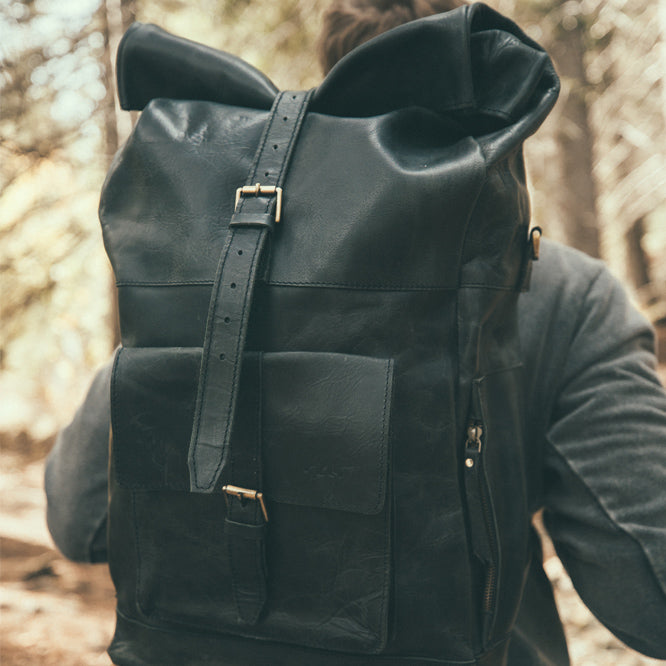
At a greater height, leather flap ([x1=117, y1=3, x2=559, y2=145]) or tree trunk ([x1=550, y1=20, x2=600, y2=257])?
leather flap ([x1=117, y1=3, x2=559, y2=145])

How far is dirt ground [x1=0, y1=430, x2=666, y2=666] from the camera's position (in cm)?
273

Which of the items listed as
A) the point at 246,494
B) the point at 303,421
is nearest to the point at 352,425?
the point at 303,421

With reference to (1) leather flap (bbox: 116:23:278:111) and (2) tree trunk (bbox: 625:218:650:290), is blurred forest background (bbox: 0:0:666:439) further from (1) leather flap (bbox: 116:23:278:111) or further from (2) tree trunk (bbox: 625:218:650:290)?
(2) tree trunk (bbox: 625:218:650:290)

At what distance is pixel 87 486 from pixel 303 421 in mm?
615

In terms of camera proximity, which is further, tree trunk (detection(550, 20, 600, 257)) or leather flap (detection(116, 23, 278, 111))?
tree trunk (detection(550, 20, 600, 257))

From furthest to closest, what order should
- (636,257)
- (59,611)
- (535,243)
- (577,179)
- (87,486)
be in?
1. (636,257)
2. (577,179)
3. (59,611)
4. (87,486)
5. (535,243)

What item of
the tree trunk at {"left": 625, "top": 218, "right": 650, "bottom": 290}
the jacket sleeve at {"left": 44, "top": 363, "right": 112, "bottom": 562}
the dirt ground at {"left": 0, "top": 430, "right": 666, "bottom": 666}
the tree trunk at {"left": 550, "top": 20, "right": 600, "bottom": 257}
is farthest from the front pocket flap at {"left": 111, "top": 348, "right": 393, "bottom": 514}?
the tree trunk at {"left": 625, "top": 218, "right": 650, "bottom": 290}

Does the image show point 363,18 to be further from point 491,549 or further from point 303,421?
point 491,549

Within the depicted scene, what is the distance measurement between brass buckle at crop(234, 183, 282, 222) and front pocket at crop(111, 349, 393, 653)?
24 centimetres

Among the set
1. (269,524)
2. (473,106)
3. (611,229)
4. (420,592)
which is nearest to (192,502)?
(269,524)

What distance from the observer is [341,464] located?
40.1 inches

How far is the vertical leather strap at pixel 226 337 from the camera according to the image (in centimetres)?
100

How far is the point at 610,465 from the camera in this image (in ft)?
4.06

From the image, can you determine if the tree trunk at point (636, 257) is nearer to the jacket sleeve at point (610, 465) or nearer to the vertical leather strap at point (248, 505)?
the jacket sleeve at point (610, 465)
